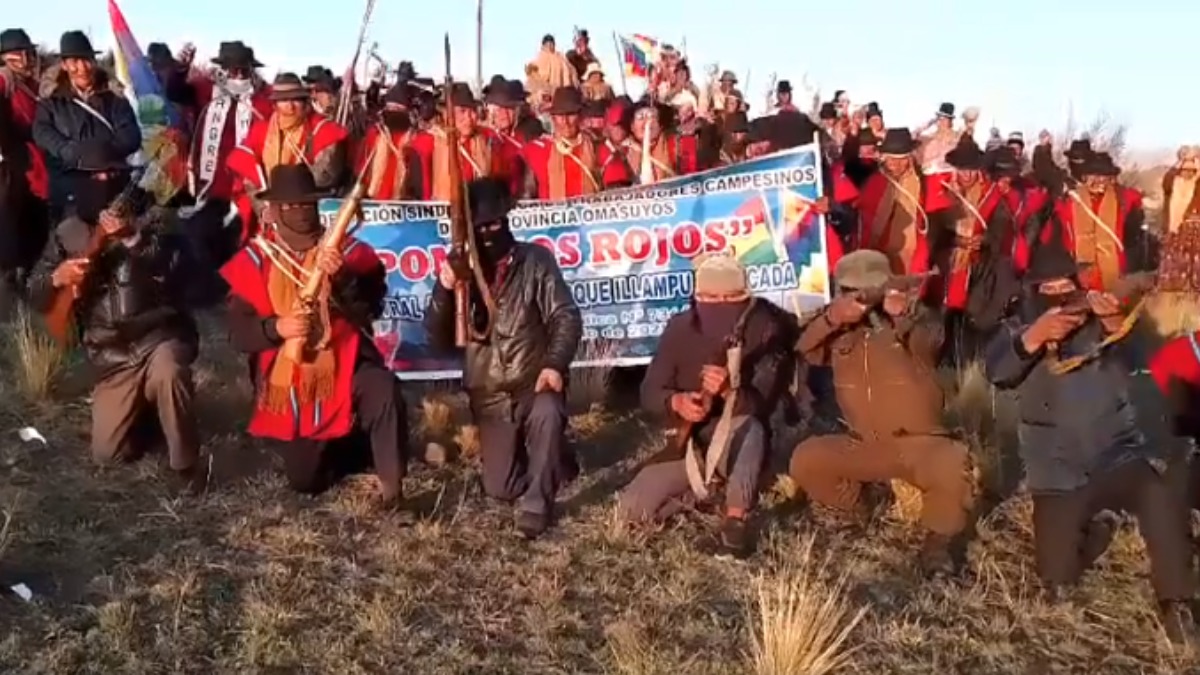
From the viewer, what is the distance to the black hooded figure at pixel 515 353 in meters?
6.55

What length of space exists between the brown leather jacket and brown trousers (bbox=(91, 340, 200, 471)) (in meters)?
3.10

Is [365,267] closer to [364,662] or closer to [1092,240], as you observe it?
[364,662]

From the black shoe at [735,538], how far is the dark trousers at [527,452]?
0.86 metres

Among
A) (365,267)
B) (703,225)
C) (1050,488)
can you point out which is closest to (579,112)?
(703,225)

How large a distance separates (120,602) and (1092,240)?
9111 millimetres

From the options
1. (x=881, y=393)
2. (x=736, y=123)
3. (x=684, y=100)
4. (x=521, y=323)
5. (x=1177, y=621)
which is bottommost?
(x=1177, y=621)

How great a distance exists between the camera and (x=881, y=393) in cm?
650

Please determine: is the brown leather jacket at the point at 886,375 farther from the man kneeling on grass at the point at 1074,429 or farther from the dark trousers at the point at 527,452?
the dark trousers at the point at 527,452

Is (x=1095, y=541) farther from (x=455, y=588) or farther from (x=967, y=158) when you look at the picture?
(x=967, y=158)

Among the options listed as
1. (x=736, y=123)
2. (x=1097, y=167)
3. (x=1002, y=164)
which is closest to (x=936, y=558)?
(x=1002, y=164)

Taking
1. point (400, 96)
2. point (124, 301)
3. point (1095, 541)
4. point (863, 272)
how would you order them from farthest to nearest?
point (400, 96), point (124, 301), point (863, 272), point (1095, 541)

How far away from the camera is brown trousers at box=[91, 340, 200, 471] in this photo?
6.69 metres

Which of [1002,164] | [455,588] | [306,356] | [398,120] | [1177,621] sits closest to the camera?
[1177,621]

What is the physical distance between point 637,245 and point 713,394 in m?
2.84
